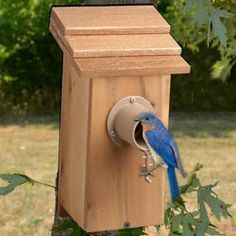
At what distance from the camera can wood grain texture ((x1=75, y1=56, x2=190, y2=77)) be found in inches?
97.7

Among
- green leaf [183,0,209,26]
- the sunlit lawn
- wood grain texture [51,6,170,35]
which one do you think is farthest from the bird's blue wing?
the sunlit lawn

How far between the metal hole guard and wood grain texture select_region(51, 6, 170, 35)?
0.22 metres

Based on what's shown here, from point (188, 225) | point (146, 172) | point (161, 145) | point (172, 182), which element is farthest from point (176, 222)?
point (161, 145)

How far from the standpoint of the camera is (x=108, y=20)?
2.70m

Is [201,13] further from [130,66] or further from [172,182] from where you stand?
[172,182]

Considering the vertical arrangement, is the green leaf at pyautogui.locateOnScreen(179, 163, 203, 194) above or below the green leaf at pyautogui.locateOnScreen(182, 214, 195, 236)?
above

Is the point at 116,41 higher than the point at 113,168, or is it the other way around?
the point at 116,41

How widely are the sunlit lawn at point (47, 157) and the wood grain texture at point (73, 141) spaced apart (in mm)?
3817

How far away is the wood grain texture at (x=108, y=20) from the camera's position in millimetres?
2629

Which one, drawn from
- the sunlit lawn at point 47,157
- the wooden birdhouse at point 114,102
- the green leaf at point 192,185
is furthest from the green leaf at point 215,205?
the sunlit lawn at point 47,157

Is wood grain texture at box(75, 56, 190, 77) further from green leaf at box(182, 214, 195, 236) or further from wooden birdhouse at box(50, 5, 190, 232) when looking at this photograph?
green leaf at box(182, 214, 195, 236)

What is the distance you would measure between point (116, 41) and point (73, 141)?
38 cm

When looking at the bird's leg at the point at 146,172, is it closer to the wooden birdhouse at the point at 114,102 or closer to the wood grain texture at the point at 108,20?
the wooden birdhouse at the point at 114,102

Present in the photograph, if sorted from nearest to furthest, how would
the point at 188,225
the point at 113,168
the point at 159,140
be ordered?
the point at 159,140 → the point at 113,168 → the point at 188,225
